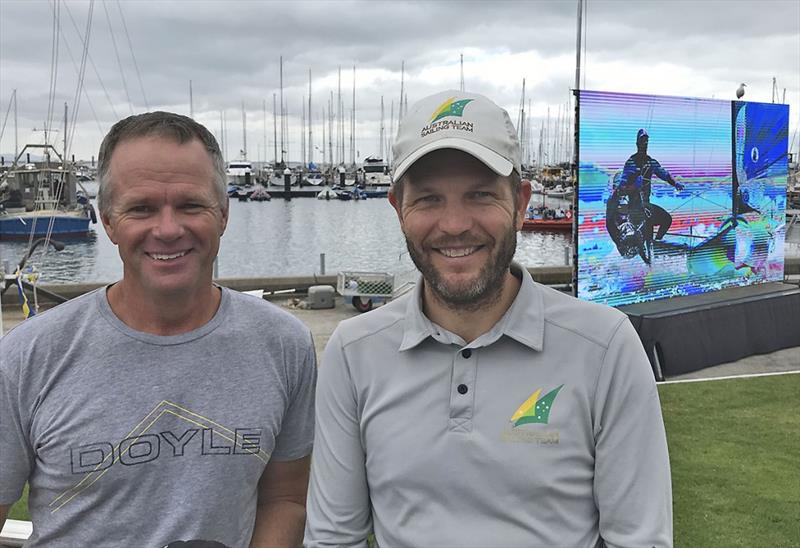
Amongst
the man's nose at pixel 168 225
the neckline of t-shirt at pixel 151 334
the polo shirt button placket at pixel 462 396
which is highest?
the man's nose at pixel 168 225

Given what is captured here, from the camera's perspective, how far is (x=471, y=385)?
2020 millimetres

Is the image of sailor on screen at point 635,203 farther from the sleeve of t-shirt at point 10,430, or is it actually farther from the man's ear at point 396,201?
the sleeve of t-shirt at point 10,430

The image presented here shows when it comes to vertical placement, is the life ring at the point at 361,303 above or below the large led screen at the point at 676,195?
below

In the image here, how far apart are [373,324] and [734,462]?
5.20 m

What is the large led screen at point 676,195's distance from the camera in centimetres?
980

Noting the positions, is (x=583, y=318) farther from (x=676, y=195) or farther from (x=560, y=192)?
(x=560, y=192)

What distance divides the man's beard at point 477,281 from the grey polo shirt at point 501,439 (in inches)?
3.2

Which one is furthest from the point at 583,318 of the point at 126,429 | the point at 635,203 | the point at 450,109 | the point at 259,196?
the point at 259,196

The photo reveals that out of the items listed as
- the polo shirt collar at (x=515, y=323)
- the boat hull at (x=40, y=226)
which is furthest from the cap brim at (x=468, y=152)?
the boat hull at (x=40, y=226)

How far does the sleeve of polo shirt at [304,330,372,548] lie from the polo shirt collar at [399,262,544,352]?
0.72 feet

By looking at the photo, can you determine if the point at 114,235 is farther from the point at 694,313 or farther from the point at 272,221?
the point at 272,221

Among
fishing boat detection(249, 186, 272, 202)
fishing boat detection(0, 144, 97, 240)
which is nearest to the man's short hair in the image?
fishing boat detection(0, 144, 97, 240)

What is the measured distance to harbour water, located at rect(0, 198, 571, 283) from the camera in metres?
34.1

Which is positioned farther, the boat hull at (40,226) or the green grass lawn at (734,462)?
the boat hull at (40,226)
